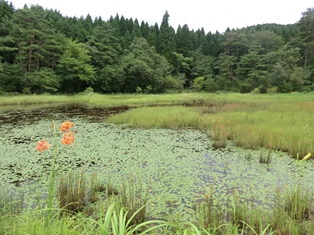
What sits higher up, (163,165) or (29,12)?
(29,12)

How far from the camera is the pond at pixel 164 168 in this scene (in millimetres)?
3215

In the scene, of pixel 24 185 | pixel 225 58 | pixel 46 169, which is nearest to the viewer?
pixel 24 185

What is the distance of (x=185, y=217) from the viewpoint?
2.64 m

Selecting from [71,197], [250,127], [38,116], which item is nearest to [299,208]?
[71,197]

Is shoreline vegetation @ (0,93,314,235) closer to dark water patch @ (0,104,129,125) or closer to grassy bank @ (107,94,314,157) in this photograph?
grassy bank @ (107,94,314,157)

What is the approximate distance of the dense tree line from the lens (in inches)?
857

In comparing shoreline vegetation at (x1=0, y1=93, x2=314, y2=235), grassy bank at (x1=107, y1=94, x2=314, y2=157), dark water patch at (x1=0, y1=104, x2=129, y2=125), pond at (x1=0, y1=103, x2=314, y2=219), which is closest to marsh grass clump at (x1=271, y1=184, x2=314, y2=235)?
shoreline vegetation at (x1=0, y1=93, x2=314, y2=235)

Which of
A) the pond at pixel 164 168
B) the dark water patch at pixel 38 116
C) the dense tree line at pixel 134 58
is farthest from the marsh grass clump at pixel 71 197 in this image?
the dense tree line at pixel 134 58

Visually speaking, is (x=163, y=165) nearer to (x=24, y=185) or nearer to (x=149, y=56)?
(x=24, y=185)

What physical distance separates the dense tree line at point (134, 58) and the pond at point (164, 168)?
17551 mm

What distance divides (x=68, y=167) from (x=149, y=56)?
29336 millimetres

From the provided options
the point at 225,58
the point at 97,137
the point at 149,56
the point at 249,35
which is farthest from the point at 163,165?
the point at 249,35

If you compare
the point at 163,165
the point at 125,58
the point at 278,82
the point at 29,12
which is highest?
the point at 29,12

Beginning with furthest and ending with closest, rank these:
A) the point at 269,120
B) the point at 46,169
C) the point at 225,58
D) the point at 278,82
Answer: the point at 225,58 < the point at 278,82 < the point at 269,120 < the point at 46,169
